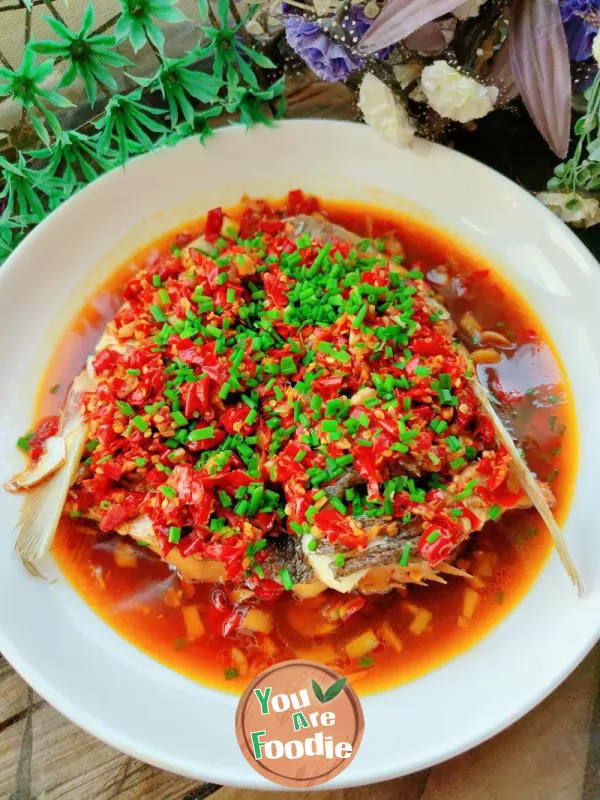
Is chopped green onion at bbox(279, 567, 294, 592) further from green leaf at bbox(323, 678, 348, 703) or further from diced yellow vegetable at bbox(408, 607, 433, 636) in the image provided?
diced yellow vegetable at bbox(408, 607, 433, 636)

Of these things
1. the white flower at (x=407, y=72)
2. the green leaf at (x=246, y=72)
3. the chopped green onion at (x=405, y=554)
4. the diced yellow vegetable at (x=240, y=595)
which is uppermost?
the green leaf at (x=246, y=72)

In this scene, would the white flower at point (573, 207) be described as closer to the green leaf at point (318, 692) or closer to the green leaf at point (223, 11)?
the green leaf at point (223, 11)

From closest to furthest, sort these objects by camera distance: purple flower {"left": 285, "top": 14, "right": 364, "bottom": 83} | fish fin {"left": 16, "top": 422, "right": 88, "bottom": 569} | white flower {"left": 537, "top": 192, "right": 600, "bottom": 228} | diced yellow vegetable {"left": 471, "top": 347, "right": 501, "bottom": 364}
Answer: fish fin {"left": 16, "top": 422, "right": 88, "bottom": 569} < purple flower {"left": 285, "top": 14, "right": 364, "bottom": 83} < white flower {"left": 537, "top": 192, "right": 600, "bottom": 228} < diced yellow vegetable {"left": 471, "top": 347, "right": 501, "bottom": 364}

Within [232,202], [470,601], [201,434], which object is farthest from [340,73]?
[470,601]

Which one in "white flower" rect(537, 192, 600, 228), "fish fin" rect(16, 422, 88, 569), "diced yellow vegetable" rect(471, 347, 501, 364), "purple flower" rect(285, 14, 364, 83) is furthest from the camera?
"diced yellow vegetable" rect(471, 347, 501, 364)

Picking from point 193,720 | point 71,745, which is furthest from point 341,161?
point 71,745

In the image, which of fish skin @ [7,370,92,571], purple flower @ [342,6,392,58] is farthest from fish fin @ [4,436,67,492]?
purple flower @ [342,6,392,58]

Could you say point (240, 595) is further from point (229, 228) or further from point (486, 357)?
point (229, 228)

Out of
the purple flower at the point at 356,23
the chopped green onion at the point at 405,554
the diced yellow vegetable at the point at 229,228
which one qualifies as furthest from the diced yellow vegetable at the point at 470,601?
the purple flower at the point at 356,23

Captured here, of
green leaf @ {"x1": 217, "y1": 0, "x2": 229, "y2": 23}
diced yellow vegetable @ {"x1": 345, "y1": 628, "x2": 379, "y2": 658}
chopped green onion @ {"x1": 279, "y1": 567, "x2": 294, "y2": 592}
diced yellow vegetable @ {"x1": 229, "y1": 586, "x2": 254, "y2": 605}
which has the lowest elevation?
diced yellow vegetable @ {"x1": 345, "y1": 628, "x2": 379, "y2": 658}

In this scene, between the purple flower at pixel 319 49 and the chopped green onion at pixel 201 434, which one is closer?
the chopped green onion at pixel 201 434
